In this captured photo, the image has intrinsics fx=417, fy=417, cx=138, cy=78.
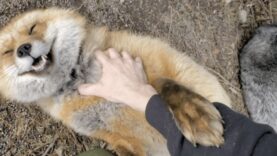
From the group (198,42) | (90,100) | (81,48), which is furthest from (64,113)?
(198,42)

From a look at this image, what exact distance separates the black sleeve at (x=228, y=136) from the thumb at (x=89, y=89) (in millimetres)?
511

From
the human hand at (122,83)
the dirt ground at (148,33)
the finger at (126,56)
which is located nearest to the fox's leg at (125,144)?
the human hand at (122,83)

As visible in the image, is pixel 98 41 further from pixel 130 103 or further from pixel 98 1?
pixel 98 1

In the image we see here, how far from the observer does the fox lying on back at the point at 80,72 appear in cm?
269

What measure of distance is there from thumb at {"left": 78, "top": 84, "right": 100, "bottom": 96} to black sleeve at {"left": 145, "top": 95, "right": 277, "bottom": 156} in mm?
511

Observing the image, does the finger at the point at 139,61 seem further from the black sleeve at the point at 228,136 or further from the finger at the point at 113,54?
the black sleeve at the point at 228,136

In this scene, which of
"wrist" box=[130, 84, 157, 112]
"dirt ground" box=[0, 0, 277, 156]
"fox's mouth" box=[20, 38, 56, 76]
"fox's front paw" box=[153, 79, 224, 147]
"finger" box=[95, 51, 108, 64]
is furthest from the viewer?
"dirt ground" box=[0, 0, 277, 156]

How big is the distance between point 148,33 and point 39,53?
1.57 m

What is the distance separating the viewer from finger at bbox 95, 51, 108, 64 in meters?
Answer: 2.85

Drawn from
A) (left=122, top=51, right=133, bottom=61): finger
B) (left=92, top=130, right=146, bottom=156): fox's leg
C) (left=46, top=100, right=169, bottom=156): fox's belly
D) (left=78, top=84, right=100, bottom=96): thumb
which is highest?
(left=122, top=51, right=133, bottom=61): finger

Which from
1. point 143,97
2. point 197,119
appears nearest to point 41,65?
point 143,97

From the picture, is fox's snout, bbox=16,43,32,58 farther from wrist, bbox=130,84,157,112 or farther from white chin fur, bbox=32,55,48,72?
wrist, bbox=130,84,157,112

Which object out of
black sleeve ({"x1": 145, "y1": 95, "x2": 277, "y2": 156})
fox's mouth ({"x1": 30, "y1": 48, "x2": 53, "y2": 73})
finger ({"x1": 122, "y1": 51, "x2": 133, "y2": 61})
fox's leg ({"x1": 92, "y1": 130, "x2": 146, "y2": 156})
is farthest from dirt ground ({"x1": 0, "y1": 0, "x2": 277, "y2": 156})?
black sleeve ({"x1": 145, "y1": 95, "x2": 277, "y2": 156})

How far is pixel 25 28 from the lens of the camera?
2883 mm
